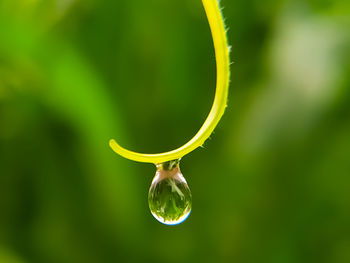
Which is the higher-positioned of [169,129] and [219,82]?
[169,129]

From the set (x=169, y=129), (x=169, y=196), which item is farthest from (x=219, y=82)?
(x=169, y=129)

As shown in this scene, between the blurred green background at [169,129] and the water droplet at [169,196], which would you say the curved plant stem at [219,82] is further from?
the blurred green background at [169,129]

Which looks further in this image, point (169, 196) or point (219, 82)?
point (169, 196)

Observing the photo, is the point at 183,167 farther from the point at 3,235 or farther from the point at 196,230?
the point at 3,235

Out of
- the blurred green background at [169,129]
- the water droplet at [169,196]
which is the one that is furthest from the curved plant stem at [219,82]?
the blurred green background at [169,129]

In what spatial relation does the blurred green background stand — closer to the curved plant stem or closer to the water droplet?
the water droplet

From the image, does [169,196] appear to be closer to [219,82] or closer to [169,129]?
[219,82]

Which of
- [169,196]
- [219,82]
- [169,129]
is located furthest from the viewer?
[169,129]

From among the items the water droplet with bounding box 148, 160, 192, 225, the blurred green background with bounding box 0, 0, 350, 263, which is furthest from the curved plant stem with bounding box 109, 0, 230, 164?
the blurred green background with bounding box 0, 0, 350, 263
